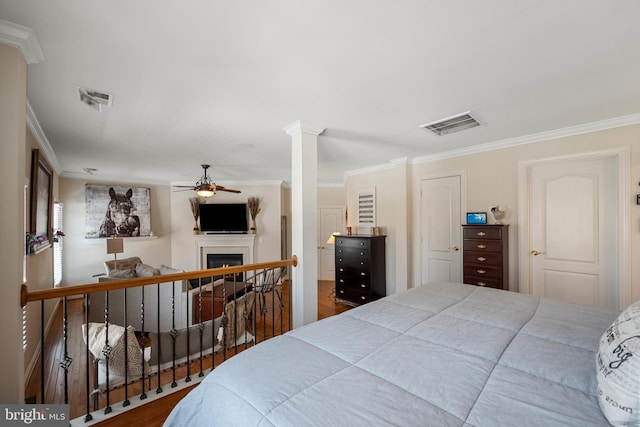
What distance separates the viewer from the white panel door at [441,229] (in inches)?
153

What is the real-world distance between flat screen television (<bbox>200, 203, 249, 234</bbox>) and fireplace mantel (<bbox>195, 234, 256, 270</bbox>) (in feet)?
0.46

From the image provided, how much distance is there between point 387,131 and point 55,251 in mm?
5723

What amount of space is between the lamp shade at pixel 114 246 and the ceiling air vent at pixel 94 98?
3.88 m

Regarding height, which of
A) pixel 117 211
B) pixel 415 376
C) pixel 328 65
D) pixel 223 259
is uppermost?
pixel 328 65

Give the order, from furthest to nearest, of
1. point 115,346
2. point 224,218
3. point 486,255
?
point 224,218, point 486,255, point 115,346

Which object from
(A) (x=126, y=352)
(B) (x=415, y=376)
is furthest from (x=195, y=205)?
(B) (x=415, y=376)

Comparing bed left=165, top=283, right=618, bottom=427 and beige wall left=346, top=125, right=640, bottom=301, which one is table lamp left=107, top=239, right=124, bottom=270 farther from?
bed left=165, top=283, right=618, bottom=427

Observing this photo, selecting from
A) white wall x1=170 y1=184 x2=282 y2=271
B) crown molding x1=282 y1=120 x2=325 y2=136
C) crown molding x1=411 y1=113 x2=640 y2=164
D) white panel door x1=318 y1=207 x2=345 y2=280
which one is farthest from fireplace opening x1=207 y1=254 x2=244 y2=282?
crown molding x1=411 y1=113 x2=640 y2=164

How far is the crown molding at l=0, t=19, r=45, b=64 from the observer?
136cm

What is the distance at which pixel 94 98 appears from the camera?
2.19 m

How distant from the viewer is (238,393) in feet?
3.26

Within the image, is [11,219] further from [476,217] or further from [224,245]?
[224,245]

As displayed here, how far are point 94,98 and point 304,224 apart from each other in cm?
203

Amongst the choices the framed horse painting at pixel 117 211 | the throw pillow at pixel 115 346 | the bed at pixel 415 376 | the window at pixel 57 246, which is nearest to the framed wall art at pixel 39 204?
the throw pillow at pixel 115 346
